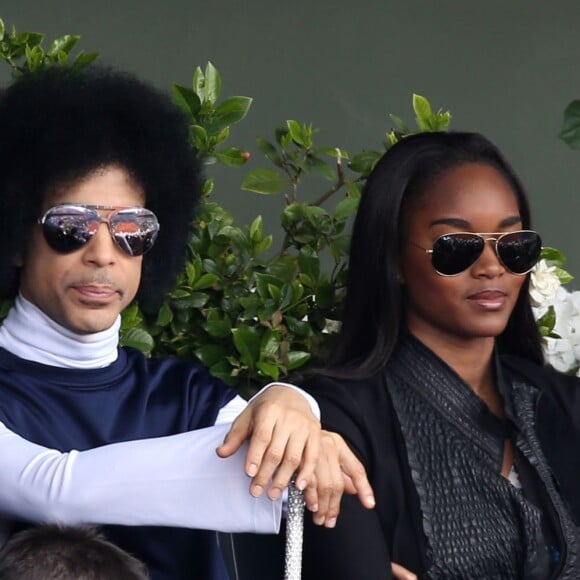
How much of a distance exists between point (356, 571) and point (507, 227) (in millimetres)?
798

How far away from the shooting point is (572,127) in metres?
3.96

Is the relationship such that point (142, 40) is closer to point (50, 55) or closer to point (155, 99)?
point (50, 55)

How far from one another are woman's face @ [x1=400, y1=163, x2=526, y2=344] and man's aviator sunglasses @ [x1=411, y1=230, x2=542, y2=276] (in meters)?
0.01

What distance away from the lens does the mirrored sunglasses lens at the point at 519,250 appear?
3.28 metres

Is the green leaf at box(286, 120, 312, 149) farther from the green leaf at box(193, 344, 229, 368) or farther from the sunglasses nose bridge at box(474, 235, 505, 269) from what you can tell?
the sunglasses nose bridge at box(474, 235, 505, 269)

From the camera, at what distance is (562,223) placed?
16.9ft

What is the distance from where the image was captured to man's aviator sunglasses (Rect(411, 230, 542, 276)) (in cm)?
326

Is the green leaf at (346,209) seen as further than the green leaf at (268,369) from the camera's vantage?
Yes

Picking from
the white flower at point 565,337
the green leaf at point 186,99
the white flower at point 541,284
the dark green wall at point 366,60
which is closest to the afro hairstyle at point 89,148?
the green leaf at point 186,99

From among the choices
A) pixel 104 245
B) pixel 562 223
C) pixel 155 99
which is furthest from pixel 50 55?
pixel 562 223

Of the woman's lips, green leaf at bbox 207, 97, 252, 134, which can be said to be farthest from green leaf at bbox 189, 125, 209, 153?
the woman's lips

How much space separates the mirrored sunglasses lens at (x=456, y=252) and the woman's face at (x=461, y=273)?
15mm

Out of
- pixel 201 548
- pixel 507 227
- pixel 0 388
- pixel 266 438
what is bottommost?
pixel 201 548

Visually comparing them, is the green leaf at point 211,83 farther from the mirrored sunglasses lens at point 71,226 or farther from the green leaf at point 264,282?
the mirrored sunglasses lens at point 71,226
